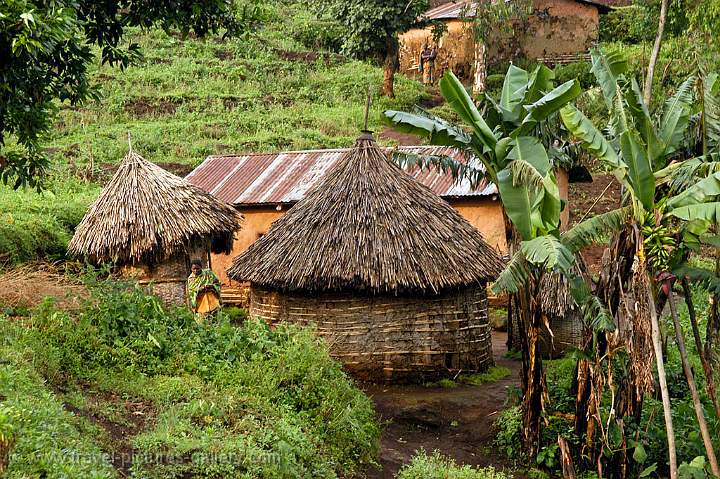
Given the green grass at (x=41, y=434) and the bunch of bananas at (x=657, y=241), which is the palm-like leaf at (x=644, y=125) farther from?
the green grass at (x=41, y=434)

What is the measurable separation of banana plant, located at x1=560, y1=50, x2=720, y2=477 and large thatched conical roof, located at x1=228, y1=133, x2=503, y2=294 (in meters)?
4.01

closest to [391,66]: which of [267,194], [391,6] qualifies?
[391,6]

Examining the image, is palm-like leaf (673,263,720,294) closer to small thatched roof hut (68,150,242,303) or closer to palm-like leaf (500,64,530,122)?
palm-like leaf (500,64,530,122)

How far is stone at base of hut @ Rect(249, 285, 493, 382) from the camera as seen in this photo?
13.6 meters

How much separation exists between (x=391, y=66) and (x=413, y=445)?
20963mm

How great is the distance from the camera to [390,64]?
3038 centimetres

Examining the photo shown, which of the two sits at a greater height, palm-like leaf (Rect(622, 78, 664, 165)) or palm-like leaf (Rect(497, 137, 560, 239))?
palm-like leaf (Rect(622, 78, 664, 165))

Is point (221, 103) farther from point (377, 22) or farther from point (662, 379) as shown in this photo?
point (662, 379)

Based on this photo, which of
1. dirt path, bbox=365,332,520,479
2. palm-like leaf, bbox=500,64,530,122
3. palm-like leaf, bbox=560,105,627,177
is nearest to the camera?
palm-like leaf, bbox=560,105,627,177

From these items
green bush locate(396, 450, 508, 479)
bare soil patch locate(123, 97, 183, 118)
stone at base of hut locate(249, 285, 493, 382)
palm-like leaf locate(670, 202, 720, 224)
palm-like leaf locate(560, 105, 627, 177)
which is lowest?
green bush locate(396, 450, 508, 479)

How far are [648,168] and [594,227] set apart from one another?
2.74 ft

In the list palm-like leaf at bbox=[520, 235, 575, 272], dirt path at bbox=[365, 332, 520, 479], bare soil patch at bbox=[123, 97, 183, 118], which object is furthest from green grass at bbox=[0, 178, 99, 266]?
palm-like leaf at bbox=[520, 235, 575, 272]

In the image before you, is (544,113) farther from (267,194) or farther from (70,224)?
(70,224)

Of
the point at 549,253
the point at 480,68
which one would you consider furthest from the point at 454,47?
the point at 549,253
